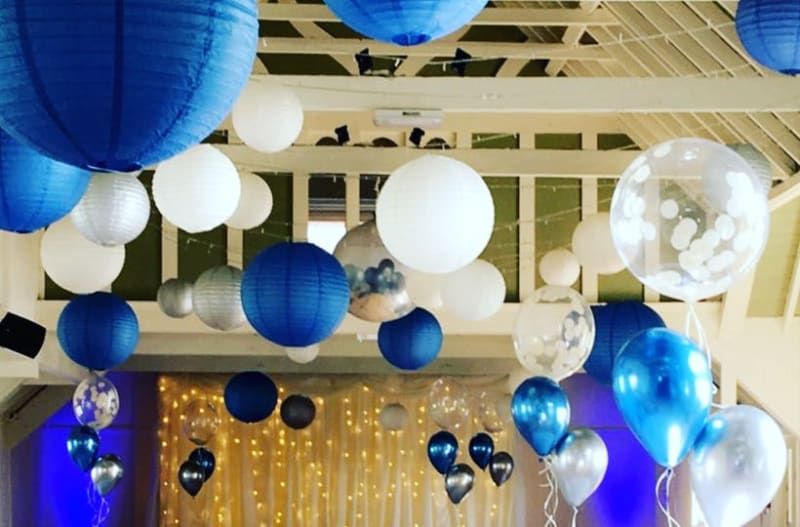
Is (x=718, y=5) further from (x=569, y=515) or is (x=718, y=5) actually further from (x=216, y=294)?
(x=569, y=515)

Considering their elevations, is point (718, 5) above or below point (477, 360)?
above

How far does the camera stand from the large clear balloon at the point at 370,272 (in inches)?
255

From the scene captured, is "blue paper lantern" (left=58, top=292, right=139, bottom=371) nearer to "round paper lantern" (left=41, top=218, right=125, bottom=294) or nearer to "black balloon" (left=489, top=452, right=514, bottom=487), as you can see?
"round paper lantern" (left=41, top=218, right=125, bottom=294)

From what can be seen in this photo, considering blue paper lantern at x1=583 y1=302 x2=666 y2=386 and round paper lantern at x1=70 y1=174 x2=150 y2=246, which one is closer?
round paper lantern at x1=70 y1=174 x2=150 y2=246

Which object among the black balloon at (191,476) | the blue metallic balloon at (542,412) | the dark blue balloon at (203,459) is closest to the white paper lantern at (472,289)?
the blue metallic balloon at (542,412)

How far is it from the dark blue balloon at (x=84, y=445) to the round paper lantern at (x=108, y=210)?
393 centimetres

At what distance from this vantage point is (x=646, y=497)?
15.5m

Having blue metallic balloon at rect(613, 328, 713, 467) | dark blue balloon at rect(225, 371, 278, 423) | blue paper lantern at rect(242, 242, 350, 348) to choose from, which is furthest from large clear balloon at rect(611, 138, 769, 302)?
dark blue balloon at rect(225, 371, 278, 423)

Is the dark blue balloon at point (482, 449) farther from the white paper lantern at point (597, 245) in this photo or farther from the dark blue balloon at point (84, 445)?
the white paper lantern at point (597, 245)

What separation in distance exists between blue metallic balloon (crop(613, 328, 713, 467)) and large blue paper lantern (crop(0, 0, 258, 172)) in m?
2.48

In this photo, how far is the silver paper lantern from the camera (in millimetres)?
8023

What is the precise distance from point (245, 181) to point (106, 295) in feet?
3.43

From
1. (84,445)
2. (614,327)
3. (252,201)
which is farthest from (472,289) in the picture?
(84,445)

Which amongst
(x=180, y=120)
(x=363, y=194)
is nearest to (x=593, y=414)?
(x=363, y=194)
